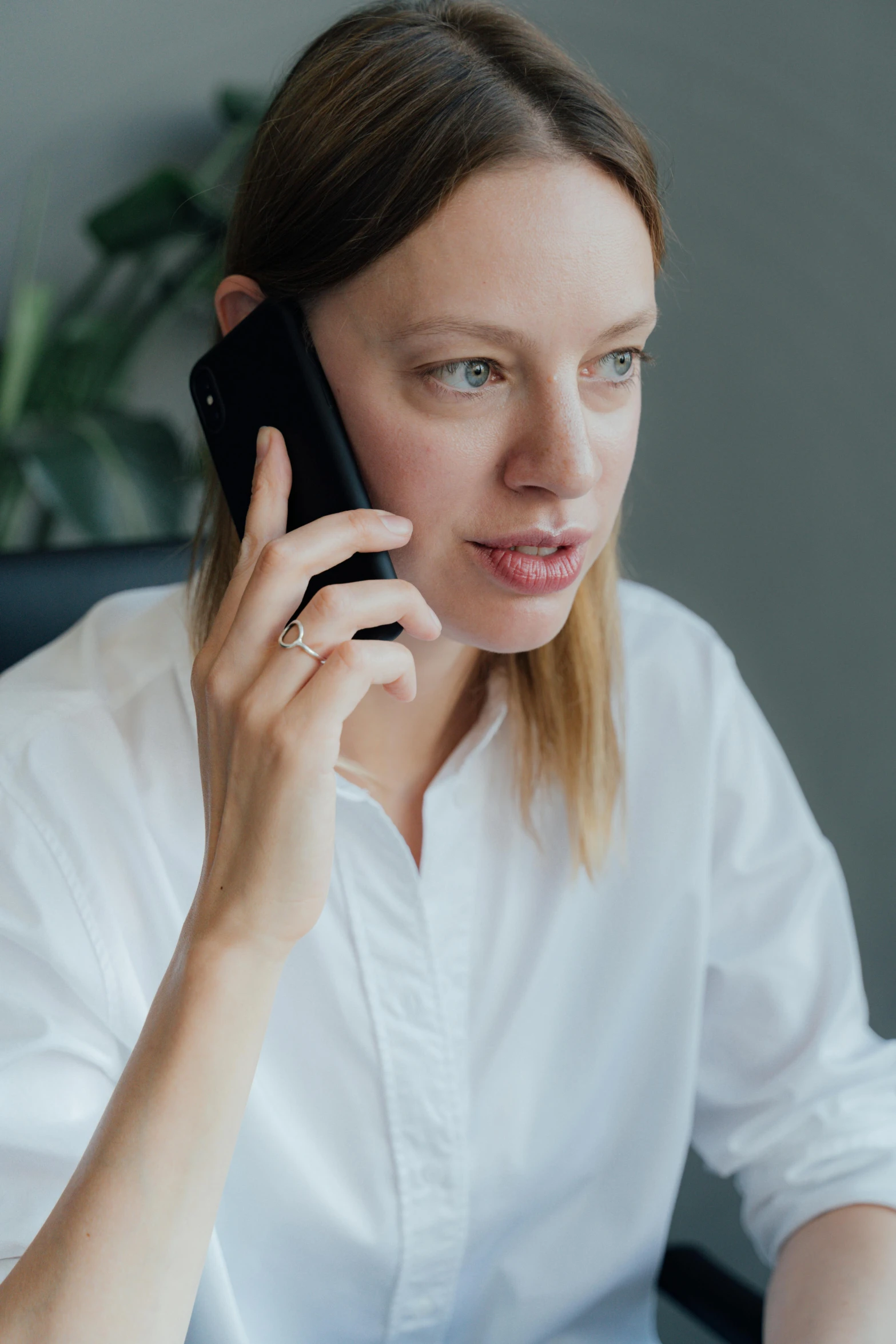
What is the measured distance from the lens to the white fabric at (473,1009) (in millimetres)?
851

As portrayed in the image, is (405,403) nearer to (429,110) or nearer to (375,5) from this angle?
(429,110)

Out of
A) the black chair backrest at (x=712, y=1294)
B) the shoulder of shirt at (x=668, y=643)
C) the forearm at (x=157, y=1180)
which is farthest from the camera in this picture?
the shoulder of shirt at (x=668, y=643)

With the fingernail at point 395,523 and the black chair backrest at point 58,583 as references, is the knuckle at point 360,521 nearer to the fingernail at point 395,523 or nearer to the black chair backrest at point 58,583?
the fingernail at point 395,523

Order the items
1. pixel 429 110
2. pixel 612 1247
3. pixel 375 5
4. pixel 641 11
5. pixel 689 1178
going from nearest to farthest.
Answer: pixel 429 110 → pixel 375 5 → pixel 612 1247 → pixel 641 11 → pixel 689 1178

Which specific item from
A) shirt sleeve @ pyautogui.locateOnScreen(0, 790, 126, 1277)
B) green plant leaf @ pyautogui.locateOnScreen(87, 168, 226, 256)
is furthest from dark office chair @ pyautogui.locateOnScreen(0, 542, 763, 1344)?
green plant leaf @ pyautogui.locateOnScreen(87, 168, 226, 256)

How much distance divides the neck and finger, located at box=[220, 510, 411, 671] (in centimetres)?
20

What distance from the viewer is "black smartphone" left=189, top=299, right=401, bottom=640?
81 centimetres

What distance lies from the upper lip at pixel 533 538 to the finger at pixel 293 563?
2.5 inches

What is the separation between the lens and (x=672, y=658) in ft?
3.73

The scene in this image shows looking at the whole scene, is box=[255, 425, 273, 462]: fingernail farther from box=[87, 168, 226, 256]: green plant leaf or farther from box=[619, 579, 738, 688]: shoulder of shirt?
box=[87, 168, 226, 256]: green plant leaf

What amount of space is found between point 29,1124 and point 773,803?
71cm

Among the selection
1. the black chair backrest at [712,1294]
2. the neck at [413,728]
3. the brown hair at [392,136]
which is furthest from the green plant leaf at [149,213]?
the black chair backrest at [712,1294]

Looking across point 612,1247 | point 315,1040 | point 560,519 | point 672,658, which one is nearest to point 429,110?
point 560,519

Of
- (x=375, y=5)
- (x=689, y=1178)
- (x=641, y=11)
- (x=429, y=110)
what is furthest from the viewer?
(x=689, y=1178)
